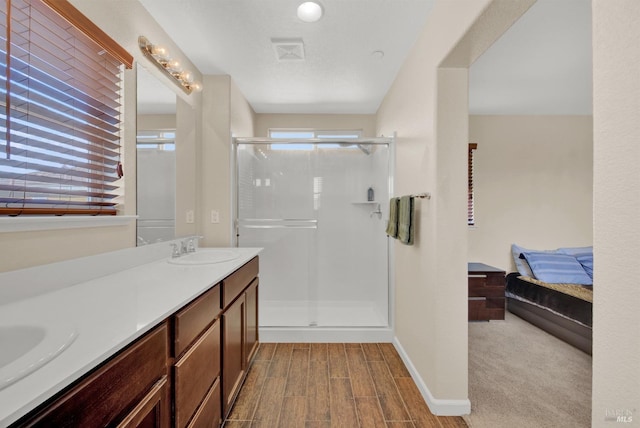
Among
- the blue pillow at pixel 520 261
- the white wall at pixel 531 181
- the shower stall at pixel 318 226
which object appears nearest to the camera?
the shower stall at pixel 318 226

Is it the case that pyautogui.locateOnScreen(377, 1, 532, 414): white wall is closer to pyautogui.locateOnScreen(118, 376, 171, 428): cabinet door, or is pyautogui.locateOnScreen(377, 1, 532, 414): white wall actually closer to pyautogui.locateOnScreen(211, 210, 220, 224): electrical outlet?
pyautogui.locateOnScreen(118, 376, 171, 428): cabinet door

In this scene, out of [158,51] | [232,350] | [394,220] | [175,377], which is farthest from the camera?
[394,220]

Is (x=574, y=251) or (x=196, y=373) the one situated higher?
(x=574, y=251)

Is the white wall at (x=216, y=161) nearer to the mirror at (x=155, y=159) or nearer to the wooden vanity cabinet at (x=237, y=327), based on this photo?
the mirror at (x=155, y=159)

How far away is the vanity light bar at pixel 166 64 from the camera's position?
171 centimetres

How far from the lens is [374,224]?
119 inches

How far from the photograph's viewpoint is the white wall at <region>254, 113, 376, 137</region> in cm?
357

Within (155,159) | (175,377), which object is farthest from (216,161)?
(175,377)

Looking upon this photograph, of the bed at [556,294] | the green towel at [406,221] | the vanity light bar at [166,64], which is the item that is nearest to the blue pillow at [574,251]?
the bed at [556,294]

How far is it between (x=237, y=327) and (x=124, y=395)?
1.00 metres

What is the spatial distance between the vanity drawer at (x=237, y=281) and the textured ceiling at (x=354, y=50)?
1.27 m

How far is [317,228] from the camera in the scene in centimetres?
298

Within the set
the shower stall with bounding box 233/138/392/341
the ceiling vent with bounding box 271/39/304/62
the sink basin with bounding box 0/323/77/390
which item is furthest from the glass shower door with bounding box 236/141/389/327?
the sink basin with bounding box 0/323/77/390

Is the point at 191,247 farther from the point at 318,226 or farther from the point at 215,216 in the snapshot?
the point at 318,226
